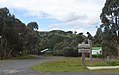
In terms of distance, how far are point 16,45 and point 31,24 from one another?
4523 cm

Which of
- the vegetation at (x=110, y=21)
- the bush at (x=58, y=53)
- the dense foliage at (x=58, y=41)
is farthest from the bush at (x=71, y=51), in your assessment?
the vegetation at (x=110, y=21)

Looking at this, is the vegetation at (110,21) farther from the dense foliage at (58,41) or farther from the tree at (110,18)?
the dense foliage at (58,41)

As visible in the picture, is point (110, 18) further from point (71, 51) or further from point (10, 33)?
point (71, 51)

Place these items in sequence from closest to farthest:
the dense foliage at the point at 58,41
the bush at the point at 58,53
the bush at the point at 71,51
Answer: the bush at the point at 71,51, the bush at the point at 58,53, the dense foliage at the point at 58,41

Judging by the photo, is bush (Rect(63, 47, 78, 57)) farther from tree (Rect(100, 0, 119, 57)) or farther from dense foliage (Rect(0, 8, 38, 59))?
tree (Rect(100, 0, 119, 57))

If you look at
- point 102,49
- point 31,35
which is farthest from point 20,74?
point 31,35

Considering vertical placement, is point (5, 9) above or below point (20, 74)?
above

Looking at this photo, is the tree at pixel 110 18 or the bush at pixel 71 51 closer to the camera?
the tree at pixel 110 18

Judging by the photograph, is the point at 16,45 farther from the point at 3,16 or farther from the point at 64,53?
the point at 64,53

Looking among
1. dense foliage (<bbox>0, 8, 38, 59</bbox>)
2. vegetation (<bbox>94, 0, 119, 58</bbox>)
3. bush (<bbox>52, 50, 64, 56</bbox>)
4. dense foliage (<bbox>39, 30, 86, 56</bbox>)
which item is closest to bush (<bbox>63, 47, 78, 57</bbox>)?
bush (<bbox>52, 50, 64, 56</bbox>)

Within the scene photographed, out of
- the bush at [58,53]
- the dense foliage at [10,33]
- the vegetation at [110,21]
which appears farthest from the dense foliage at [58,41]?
the vegetation at [110,21]

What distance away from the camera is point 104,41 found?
65.9m

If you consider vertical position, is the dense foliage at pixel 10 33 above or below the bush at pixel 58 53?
above

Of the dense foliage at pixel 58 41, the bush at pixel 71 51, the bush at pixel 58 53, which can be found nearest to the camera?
the bush at pixel 71 51
